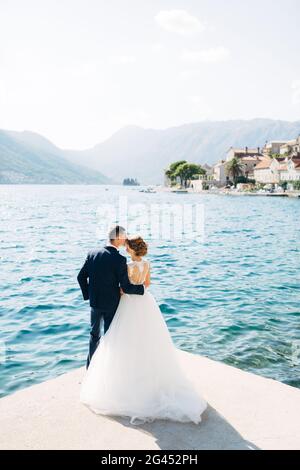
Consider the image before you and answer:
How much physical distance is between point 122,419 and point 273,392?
7.96ft

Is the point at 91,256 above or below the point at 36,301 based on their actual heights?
above

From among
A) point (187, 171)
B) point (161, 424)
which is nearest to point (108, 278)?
point (161, 424)

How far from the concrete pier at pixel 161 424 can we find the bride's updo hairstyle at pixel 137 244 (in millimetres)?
2235

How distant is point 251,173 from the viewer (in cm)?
16838

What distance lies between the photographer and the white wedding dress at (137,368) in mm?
6184

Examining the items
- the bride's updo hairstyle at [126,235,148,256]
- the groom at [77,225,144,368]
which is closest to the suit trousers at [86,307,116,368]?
the groom at [77,225,144,368]

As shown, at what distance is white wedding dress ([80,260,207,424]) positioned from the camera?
6.18m

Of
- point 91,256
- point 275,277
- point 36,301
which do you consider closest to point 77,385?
point 91,256

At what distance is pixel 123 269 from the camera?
6348mm

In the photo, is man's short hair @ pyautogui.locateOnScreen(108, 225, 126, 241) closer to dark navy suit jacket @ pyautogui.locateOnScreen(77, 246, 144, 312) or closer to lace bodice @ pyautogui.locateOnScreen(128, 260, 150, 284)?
dark navy suit jacket @ pyautogui.locateOnScreen(77, 246, 144, 312)

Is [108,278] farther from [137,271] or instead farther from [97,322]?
[97,322]

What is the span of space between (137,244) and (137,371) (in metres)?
1.75

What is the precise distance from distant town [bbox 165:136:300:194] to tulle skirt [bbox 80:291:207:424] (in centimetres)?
11717
